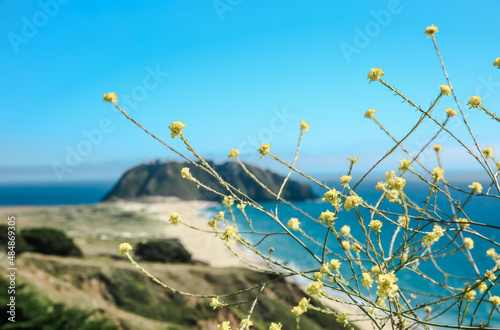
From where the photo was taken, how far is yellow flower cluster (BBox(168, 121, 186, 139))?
1578mm

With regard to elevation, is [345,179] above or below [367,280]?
above

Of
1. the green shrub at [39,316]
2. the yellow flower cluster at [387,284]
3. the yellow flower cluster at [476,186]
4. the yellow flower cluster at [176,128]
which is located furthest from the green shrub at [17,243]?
the yellow flower cluster at [476,186]

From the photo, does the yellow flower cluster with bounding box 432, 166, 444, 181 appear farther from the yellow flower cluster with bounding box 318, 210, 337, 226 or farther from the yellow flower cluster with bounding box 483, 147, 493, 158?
the yellow flower cluster with bounding box 483, 147, 493, 158

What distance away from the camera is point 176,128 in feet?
5.24

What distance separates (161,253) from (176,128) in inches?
760

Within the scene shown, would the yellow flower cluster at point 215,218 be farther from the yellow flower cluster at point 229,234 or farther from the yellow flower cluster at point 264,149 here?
the yellow flower cluster at point 264,149

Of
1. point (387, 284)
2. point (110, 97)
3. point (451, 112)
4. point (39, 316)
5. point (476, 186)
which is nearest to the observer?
point (387, 284)

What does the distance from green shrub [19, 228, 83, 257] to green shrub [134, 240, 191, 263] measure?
12.1 ft

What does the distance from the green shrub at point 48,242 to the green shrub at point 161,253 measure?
3.70 m

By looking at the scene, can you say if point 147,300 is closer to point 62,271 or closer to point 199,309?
point 199,309

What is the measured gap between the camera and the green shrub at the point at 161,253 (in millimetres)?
19172

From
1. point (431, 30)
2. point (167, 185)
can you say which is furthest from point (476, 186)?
point (167, 185)

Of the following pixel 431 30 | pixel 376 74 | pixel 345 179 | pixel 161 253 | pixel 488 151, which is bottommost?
pixel 161 253

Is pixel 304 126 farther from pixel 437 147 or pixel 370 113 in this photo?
pixel 437 147
